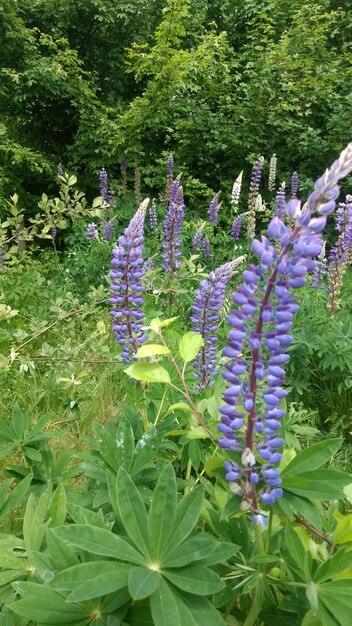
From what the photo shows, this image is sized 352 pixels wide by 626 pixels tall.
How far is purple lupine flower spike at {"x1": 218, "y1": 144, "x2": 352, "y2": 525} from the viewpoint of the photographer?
84cm

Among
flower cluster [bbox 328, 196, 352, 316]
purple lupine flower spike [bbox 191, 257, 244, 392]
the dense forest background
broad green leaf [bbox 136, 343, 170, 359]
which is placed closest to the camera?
broad green leaf [bbox 136, 343, 170, 359]

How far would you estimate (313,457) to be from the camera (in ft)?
3.18

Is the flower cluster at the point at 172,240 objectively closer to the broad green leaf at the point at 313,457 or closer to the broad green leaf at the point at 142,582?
the broad green leaf at the point at 313,457

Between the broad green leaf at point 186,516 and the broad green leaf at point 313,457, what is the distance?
0.56 ft

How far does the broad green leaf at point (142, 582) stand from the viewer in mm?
806

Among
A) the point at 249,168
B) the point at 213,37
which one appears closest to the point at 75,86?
the point at 213,37

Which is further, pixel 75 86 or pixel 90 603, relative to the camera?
pixel 75 86

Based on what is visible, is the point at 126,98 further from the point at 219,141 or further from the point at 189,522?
the point at 189,522

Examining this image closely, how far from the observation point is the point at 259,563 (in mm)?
965

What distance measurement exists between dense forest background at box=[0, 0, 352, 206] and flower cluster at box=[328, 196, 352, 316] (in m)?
2.92

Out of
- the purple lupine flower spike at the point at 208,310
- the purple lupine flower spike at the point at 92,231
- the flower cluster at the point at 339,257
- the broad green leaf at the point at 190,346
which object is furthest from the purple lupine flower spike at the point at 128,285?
the purple lupine flower spike at the point at 92,231

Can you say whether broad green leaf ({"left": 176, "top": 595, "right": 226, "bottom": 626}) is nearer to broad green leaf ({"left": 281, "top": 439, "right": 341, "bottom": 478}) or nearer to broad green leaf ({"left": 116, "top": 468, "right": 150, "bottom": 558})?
broad green leaf ({"left": 116, "top": 468, "right": 150, "bottom": 558})

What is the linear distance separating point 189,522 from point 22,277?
13.6 feet

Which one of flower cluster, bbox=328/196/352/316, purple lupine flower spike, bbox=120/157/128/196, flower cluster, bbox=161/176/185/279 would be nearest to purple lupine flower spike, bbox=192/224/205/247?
flower cluster, bbox=161/176/185/279
